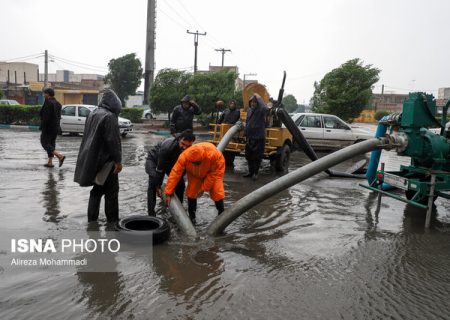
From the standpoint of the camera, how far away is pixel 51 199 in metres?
6.06

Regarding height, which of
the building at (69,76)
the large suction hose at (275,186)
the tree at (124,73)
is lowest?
the large suction hose at (275,186)

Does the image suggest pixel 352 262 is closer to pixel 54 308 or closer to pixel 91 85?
pixel 54 308

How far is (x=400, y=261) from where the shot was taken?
4.19 m

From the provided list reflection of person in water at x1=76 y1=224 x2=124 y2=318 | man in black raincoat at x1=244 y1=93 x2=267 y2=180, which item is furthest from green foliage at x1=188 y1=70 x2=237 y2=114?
reflection of person in water at x1=76 y1=224 x2=124 y2=318

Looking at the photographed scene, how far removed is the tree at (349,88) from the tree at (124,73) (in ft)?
96.6

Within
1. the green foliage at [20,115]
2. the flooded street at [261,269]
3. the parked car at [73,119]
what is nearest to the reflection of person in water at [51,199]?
the flooded street at [261,269]

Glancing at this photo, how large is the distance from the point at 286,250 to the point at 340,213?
207cm

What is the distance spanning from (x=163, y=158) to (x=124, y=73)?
42575 mm

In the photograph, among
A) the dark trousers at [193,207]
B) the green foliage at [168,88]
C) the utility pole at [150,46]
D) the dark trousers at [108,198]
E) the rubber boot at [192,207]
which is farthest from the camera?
the utility pole at [150,46]

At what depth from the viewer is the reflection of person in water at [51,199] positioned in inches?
205

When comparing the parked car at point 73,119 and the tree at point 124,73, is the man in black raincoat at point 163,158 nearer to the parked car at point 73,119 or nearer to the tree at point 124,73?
the parked car at point 73,119

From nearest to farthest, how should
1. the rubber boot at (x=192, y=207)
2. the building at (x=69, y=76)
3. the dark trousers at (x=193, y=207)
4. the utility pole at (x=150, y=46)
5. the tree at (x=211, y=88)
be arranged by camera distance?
1. the dark trousers at (x=193, y=207)
2. the rubber boot at (x=192, y=207)
3. the tree at (x=211, y=88)
4. the utility pole at (x=150, y=46)
5. the building at (x=69, y=76)

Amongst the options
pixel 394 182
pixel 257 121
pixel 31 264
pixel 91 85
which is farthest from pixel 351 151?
pixel 91 85

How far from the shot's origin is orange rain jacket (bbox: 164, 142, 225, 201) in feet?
15.1
